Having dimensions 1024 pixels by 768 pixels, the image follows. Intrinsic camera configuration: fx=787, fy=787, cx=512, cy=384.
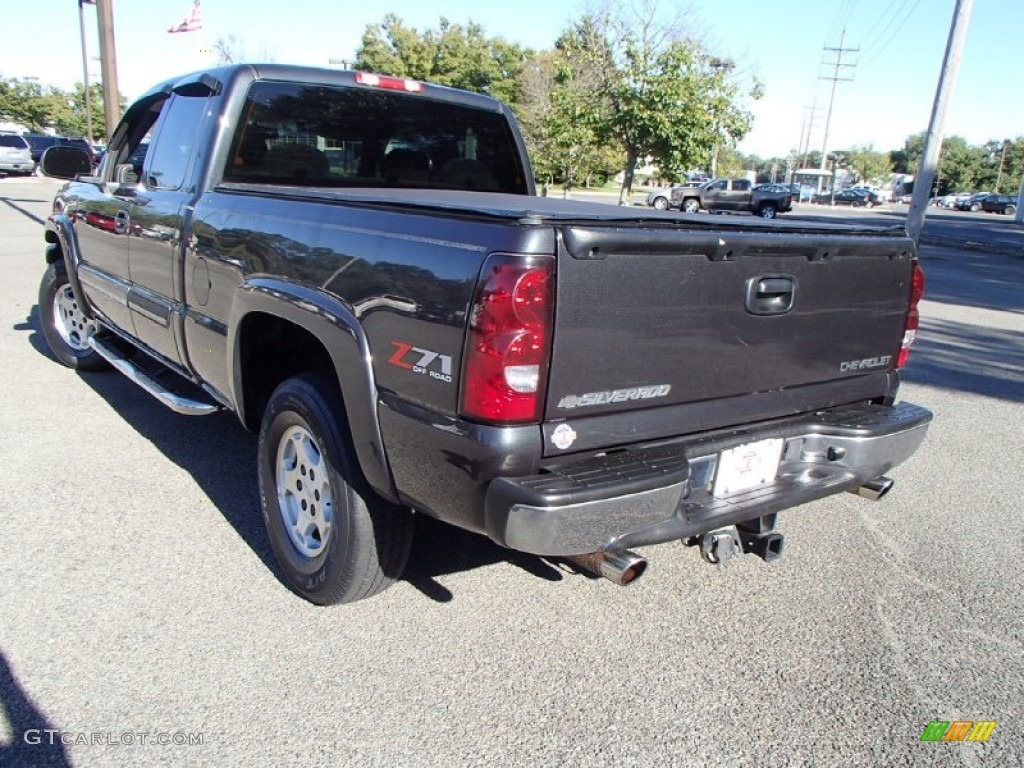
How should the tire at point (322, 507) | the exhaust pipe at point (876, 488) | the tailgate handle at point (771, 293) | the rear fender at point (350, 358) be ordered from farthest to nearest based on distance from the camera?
the exhaust pipe at point (876, 488)
the tire at point (322, 507)
the tailgate handle at point (771, 293)
the rear fender at point (350, 358)

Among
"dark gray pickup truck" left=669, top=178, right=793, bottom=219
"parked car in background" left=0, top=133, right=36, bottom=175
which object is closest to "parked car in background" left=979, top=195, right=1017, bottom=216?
"dark gray pickup truck" left=669, top=178, right=793, bottom=219

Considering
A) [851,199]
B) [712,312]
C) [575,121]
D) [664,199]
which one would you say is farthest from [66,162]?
[851,199]

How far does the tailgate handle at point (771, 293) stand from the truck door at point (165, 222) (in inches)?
101

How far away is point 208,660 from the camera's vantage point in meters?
2.72

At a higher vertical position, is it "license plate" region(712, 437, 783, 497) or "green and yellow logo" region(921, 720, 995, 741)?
"license plate" region(712, 437, 783, 497)

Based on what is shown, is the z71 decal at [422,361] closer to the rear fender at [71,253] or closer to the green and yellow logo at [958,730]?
the green and yellow logo at [958,730]

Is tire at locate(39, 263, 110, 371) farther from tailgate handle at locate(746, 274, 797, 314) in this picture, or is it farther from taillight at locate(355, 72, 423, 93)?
tailgate handle at locate(746, 274, 797, 314)

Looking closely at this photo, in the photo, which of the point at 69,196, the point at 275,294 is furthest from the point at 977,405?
the point at 69,196

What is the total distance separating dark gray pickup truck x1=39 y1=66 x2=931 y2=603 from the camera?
2203 millimetres

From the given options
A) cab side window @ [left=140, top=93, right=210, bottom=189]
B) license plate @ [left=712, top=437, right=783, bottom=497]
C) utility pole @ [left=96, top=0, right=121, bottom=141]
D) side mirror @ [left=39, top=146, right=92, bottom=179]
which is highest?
utility pole @ [left=96, top=0, right=121, bottom=141]

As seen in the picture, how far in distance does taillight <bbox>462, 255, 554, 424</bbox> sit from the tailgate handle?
0.82 meters

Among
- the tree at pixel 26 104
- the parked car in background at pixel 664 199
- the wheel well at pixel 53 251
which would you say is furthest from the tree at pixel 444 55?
the wheel well at pixel 53 251

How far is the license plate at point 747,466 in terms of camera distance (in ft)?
8.58

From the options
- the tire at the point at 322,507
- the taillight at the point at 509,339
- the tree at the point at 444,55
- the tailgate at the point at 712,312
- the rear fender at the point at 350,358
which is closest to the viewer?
the taillight at the point at 509,339
